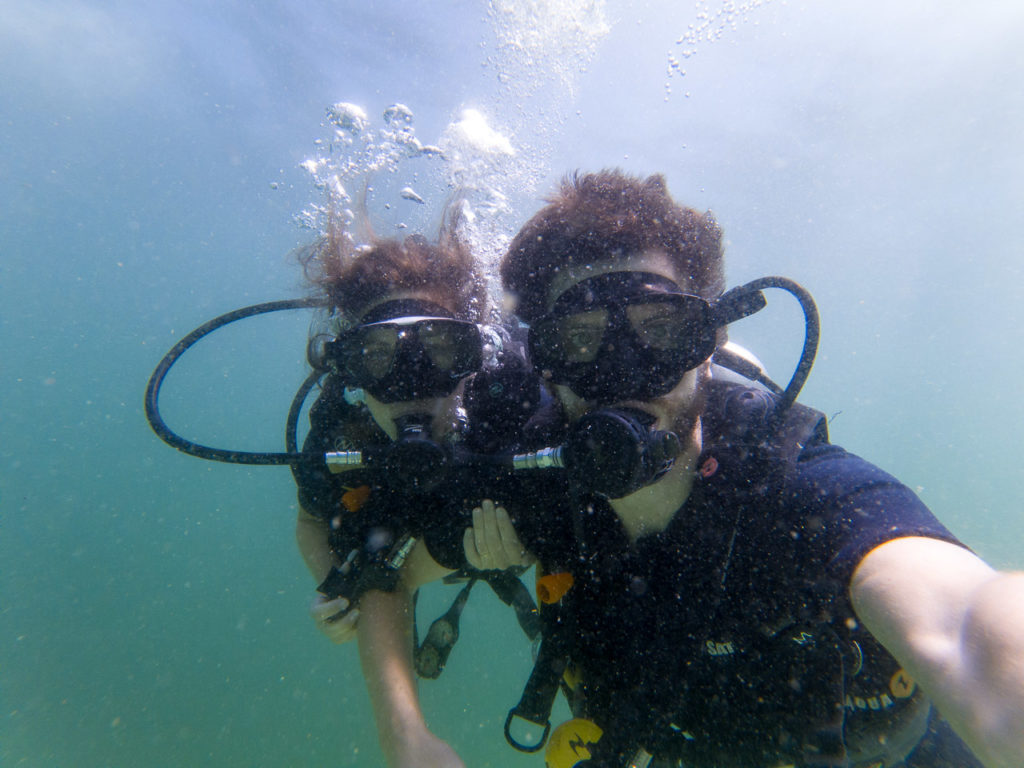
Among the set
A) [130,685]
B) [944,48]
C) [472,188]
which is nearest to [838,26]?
[944,48]

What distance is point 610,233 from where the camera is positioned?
6.70ft

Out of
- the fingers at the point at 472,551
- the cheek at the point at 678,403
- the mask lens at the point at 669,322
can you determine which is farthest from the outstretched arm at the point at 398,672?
the mask lens at the point at 669,322

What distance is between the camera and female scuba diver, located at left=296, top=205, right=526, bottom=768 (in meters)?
2.33

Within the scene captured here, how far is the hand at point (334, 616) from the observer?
2.52m

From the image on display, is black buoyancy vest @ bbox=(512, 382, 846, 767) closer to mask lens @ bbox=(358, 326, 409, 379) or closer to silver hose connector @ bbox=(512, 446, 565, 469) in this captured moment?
silver hose connector @ bbox=(512, 446, 565, 469)

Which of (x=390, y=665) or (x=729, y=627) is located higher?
(x=729, y=627)

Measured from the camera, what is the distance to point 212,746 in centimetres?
1384

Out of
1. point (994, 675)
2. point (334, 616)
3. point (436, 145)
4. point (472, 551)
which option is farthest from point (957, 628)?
point (436, 145)

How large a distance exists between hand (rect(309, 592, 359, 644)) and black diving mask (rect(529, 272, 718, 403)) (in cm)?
173

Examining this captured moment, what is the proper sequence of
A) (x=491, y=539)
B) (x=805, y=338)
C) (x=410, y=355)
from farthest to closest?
(x=410, y=355)
(x=491, y=539)
(x=805, y=338)

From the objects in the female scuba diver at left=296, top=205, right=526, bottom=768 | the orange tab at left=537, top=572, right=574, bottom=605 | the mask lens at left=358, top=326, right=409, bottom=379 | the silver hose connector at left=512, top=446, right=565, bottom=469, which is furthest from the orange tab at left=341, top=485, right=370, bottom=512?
the silver hose connector at left=512, top=446, right=565, bottom=469

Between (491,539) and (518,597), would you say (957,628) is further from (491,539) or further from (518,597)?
(518,597)

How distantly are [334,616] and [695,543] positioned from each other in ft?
6.21

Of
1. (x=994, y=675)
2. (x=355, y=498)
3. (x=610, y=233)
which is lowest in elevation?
(x=355, y=498)
